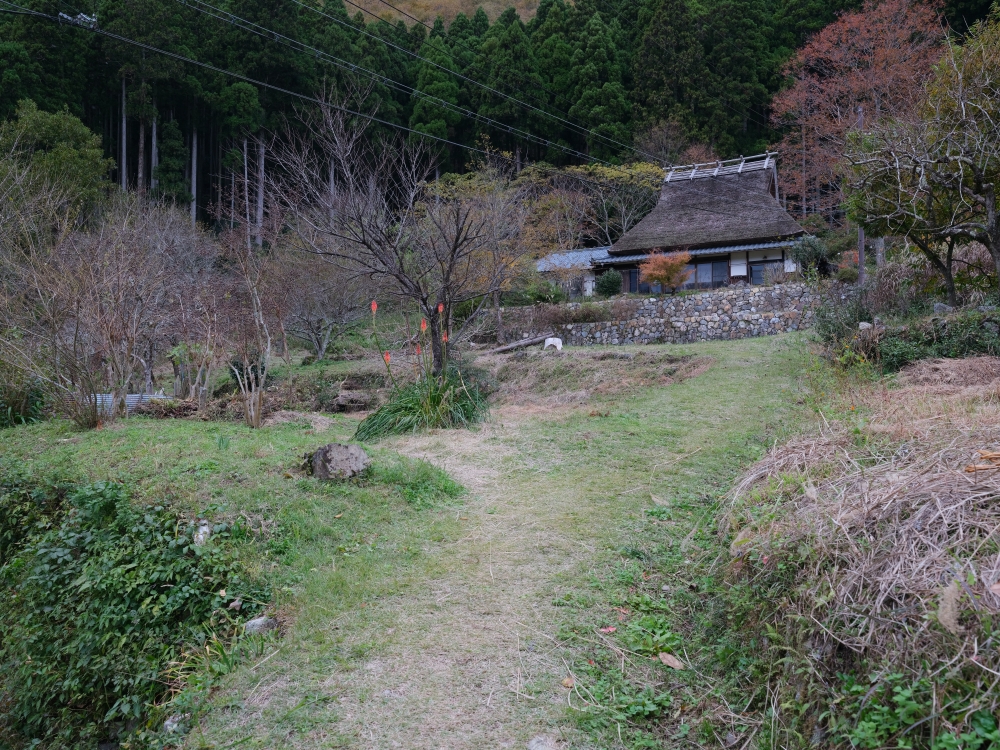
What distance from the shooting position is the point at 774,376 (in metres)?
10.3

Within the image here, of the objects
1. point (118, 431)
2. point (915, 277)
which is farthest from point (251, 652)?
point (915, 277)

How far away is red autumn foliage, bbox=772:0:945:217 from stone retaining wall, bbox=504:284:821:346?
4914mm

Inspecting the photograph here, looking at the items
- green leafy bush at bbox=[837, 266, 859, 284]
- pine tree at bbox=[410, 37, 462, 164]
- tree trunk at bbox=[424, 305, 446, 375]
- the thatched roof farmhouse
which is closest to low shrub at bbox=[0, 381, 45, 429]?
tree trunk at bbox=[424, 305, 446, 375]

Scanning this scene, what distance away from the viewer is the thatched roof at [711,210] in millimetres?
24812

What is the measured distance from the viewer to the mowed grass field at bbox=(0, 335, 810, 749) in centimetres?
286

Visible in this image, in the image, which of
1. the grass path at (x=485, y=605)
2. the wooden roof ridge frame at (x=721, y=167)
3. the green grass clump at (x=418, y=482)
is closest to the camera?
the grass path at (x=485, y=605)

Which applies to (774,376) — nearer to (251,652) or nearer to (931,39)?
(251,652)

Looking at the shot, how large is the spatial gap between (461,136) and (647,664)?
3126 centimetres

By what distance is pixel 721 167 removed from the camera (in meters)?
27.1

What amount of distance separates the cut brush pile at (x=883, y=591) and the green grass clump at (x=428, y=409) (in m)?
4.56

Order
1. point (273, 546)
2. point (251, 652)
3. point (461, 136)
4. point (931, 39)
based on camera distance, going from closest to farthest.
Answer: point (251, 652)
point (273, 546)
point (931, 39)
point (461, 136)

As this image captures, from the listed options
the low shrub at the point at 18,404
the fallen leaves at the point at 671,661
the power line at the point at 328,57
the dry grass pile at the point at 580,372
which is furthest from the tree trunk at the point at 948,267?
the low shrub at the point at 18,404

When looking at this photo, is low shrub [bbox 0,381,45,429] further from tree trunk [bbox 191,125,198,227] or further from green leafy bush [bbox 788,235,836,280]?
green leafy bush [bbox 788,235,836,280]

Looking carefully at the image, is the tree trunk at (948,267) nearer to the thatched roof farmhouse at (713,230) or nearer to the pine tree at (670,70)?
the thatched roof farmhouse at (713,230)
